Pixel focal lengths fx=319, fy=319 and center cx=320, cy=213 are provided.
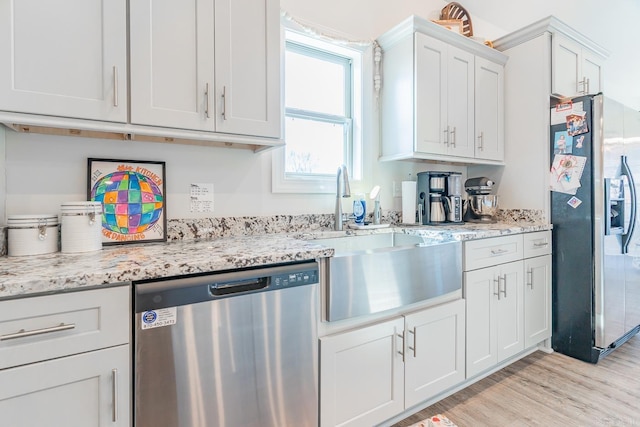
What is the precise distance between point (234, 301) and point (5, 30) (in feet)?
3.89

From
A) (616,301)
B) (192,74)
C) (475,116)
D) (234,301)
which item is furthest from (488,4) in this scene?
(234,301)

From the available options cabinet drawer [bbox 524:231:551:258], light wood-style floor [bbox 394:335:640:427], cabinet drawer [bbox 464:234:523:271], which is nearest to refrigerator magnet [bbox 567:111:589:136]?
cabinet drawer [bbox 524:231:551:258]

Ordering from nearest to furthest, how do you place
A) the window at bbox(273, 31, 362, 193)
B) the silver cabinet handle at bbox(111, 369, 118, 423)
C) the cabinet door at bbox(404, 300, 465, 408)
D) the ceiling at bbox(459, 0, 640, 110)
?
the silver cabinet handle at bbox(111, 369, 118, 423)
the cabinet door at bbox(404, 300, 465, 408)
the window at bbox(273, 31, 362, 193)
the ceiling at bbox(459, 0, 640, 110)

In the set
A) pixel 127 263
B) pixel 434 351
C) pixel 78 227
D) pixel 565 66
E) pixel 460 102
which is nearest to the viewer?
pixel 127 263

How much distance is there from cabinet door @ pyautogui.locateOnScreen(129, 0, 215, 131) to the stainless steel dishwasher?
725mm

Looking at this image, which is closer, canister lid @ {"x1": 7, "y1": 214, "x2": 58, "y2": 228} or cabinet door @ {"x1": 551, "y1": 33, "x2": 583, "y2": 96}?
canister lid @ {"x1": 7, "y1": 214, "x2": 58, "y2": 228}

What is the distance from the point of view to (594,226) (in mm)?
2246

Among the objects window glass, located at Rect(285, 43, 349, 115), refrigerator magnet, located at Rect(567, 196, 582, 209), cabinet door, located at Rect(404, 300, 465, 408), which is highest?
window glass, located at Rect(285, 43, 349, 115)

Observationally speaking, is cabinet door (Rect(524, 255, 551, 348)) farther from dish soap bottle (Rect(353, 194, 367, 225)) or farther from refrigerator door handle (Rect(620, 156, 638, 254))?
dish soap bottle (Rect(353, 194, 367, 225))

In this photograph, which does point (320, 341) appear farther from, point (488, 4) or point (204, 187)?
point (488, 4)

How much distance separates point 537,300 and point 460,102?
5.18 feet

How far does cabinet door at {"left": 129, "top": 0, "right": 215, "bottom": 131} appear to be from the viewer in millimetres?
1271

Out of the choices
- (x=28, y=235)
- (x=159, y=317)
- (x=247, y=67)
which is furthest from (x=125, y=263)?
(x=247, y=67)

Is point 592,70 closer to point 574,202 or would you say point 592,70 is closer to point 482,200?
point 574,202
